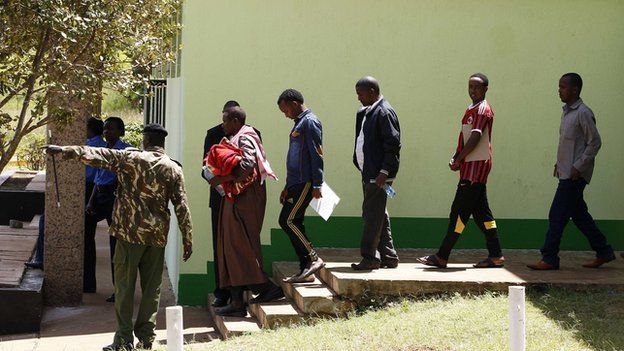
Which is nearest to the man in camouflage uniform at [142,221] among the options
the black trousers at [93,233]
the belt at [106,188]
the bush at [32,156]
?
the black trousers at [93,233]

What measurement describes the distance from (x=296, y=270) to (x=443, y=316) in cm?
233

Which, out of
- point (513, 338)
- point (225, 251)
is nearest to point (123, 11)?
point (225, 251)

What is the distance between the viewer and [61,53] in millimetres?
7543

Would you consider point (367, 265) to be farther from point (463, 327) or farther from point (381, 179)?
point (463, 327)

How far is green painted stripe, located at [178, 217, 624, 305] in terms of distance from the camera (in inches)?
408

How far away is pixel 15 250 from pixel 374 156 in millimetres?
5302

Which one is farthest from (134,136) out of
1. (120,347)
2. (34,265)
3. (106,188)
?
(120,347)

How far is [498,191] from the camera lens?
1072 cm

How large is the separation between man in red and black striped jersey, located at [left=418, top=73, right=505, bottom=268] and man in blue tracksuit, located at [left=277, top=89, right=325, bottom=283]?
1.25 metres

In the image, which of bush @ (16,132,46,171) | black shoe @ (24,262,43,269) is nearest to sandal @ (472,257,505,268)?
black shoe @ (24,262,43,269)

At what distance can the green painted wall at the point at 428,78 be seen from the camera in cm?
1042

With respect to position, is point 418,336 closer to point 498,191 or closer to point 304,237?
point 304,237

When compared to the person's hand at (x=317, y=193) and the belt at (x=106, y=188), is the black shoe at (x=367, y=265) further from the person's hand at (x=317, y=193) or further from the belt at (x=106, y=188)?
the belt at (x=106, y=188)

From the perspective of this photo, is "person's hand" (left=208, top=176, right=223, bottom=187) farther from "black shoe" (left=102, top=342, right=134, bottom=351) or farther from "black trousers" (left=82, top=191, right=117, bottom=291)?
"black trousers" (left=82, top=191, right=117, bottom=291)
